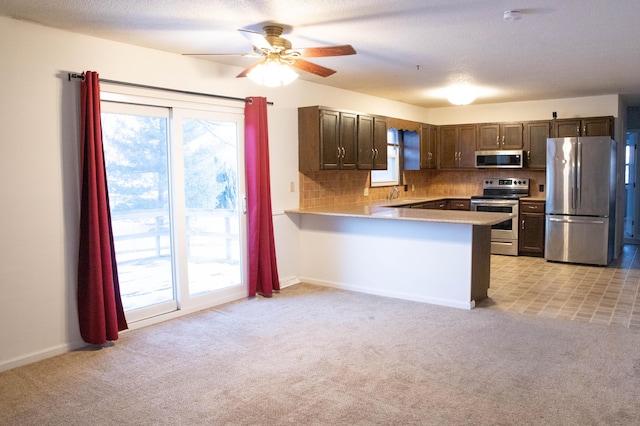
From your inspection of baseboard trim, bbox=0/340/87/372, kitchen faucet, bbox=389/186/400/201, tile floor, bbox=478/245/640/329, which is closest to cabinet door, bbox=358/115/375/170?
kitchen faucet, bbox=389/186/400/201

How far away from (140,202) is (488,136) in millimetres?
5837

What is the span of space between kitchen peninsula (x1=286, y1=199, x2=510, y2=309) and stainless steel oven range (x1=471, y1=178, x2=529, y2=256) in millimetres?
2569

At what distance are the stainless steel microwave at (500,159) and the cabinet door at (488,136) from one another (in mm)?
118

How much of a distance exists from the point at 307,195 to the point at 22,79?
11.0ft

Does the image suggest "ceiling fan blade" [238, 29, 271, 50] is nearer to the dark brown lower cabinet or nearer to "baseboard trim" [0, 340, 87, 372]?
"baseboard trim" [0, 340, 87, 372]

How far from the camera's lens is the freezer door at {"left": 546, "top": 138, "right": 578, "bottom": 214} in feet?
22.6

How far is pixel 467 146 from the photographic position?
8344 millimetres

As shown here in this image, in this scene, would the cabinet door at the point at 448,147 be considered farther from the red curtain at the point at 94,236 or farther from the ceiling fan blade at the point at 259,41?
the red curtain at the point at 94,236

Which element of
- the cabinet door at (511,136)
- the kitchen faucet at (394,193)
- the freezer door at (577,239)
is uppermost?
the cabinet door at (511,136)

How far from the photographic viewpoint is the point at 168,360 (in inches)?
143

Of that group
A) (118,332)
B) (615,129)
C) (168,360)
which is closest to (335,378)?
(168,360)

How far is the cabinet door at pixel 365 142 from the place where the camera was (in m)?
6.40

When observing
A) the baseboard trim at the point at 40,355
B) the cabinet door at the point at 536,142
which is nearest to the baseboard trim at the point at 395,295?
the baseboard trim at the point at 40,355

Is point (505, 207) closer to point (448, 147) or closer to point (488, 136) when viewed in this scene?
point (488, 136)
